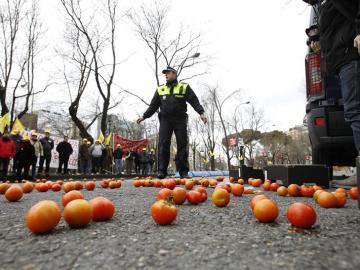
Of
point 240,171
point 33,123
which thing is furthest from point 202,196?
point 33,123

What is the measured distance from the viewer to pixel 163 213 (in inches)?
84.4

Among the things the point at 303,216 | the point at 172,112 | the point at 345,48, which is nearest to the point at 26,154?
the point at 172,112

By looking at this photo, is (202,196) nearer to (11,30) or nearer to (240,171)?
(240,171)

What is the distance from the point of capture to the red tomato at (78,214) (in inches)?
81.8

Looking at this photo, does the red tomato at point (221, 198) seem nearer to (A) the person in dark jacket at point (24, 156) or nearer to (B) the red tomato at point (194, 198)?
(B) the red tomato at point (194, 198)

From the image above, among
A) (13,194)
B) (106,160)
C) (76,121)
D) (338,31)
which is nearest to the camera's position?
(338,31)

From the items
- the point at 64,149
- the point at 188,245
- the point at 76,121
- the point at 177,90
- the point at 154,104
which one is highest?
the point at 76,121

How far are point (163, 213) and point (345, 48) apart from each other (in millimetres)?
2408

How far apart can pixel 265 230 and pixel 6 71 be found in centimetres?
2197

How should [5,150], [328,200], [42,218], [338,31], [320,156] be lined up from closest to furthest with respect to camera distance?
1. [42,218]
2. [328,200]
3. [338,31]
4. [320,156]
5. [5,150]

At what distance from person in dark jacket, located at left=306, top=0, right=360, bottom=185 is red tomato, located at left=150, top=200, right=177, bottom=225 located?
209cm

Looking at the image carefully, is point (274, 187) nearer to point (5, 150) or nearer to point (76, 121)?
point (5, 150)

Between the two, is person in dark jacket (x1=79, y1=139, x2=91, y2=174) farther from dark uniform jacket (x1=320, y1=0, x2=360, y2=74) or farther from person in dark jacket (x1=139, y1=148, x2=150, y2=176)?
dark uniform jacket (x1=320, y1=0, x2=360, y2=74)

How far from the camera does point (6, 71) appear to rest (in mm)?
20094
